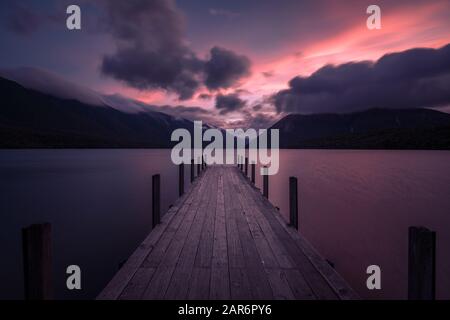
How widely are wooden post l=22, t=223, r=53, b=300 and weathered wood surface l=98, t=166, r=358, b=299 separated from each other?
968 millimetres

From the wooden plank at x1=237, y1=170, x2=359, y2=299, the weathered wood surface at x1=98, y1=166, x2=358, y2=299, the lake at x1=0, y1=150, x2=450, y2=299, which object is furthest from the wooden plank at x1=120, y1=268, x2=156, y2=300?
the lake at x1=0, y1=150, x2=450, y2=299

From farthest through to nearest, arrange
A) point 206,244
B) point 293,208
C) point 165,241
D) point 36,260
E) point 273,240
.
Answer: point 293,208 → point 273,240 → point 165,241 → point 206,244 → point 36,260

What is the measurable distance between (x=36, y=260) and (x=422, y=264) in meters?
4.16

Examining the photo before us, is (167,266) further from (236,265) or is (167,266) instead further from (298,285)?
(298,285)

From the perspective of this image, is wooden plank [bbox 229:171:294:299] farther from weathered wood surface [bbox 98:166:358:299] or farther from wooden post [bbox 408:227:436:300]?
wooden post [bbox 408:227:436:300]

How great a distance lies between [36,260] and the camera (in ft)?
8.86

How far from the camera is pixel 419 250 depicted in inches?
108

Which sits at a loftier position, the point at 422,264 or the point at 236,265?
the point at 422,264

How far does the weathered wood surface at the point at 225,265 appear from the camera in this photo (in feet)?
12.0

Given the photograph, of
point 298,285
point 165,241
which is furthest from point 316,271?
point 165,241

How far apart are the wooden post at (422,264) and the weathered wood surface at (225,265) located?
93cm

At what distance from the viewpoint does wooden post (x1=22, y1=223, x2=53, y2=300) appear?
2.67 m
